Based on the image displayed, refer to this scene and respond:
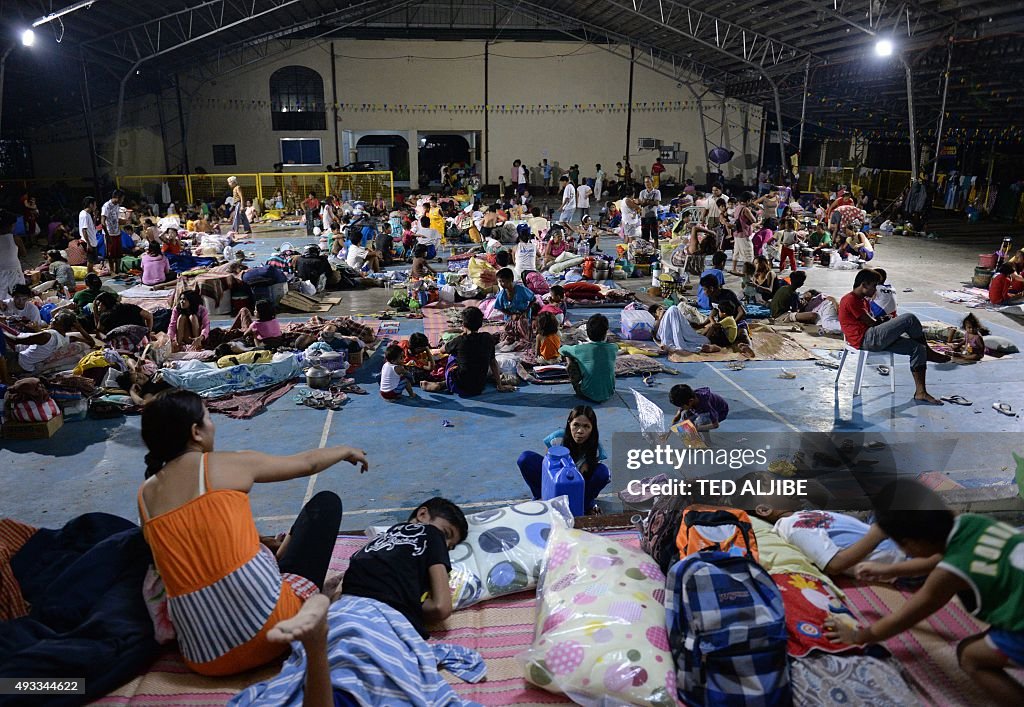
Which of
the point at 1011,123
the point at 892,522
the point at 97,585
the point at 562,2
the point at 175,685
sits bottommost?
the point at 175,685

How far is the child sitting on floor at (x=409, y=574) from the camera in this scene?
9.70 feet

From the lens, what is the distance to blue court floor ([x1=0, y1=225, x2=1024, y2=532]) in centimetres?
509

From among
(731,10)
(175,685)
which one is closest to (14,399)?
(175,685)

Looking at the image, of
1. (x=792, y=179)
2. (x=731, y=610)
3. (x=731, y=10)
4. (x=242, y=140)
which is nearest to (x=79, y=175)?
(x=242, y=140)

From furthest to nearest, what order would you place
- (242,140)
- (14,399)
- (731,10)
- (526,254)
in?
(242,140) < (731,10) < (526,254) < (14,399)

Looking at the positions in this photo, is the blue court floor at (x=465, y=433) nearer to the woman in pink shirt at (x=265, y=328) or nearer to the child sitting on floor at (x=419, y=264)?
the woman in pink shirt at (x=265, y=328)

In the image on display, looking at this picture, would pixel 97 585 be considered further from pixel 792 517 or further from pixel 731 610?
pixel 792 517

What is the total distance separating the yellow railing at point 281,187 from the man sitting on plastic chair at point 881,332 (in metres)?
16.6

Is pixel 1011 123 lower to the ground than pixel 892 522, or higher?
higher

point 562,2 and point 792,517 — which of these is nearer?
point 792,517

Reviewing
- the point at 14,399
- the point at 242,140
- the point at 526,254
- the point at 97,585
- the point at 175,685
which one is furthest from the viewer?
the point at 242,140

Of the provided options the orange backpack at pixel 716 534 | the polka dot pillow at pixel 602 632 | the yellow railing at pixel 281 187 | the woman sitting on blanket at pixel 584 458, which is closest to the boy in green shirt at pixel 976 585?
the orange backpack at pixel 716 534

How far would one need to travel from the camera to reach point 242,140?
25.9m

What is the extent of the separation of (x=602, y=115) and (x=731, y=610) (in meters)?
26.8
